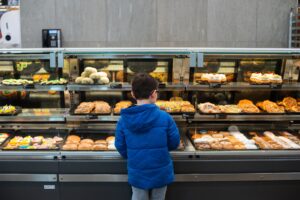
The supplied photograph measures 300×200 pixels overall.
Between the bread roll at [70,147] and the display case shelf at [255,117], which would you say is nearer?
the bread roll at [70,147]

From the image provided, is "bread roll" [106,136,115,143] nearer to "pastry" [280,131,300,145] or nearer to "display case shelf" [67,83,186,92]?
"display case shelf" [67,83,186,92]

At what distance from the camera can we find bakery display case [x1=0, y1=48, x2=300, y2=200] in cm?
343

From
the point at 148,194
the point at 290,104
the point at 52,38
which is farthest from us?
the point at 52,38

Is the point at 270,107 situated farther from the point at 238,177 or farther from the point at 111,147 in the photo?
the point at 111,147

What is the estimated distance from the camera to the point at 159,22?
701 centimetres

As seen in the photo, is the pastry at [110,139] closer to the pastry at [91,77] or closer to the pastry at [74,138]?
the pastry at [74,138]

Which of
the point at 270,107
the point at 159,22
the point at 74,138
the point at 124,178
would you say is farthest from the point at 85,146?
the point at 159,22

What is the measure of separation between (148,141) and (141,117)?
0.21m

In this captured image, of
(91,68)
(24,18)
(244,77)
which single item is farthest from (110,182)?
(24,18)

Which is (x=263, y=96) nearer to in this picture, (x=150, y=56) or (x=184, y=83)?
(x=184, y=83)

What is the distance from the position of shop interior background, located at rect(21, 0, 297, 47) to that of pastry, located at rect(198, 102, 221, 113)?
3399mm

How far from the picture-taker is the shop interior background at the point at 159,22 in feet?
22.8

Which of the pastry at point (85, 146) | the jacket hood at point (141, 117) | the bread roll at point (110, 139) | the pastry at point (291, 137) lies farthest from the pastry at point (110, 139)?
the pastry at point (291, 137)

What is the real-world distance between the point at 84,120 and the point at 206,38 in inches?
164
